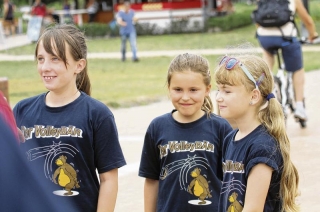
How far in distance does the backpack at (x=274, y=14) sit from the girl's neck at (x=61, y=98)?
561 cm

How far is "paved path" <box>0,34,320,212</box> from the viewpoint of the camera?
6.77m

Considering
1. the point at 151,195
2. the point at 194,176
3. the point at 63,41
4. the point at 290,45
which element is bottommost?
the point at 290,45

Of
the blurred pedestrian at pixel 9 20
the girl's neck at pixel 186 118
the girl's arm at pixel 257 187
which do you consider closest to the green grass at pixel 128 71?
the girl's neck at pixel 186 118

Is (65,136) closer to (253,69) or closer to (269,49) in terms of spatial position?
(253,69)

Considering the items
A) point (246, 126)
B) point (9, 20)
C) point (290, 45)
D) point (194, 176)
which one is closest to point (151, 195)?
point (194, 176)

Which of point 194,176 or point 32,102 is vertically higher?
point 32,102

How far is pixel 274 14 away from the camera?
9156mm

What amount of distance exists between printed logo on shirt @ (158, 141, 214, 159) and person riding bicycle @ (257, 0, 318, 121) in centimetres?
540

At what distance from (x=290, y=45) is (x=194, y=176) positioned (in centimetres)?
562

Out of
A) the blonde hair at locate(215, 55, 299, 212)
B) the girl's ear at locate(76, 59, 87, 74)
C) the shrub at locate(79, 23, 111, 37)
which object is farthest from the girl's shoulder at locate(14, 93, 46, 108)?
the shrub at locate(79, 23, 111, 37)

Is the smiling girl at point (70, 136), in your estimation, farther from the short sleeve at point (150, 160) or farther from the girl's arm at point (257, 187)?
the girl's arm at point (257, 187)

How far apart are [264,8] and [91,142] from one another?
5859 millimetres

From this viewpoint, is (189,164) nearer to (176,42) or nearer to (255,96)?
(255,96)

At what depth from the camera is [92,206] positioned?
3.82 m
